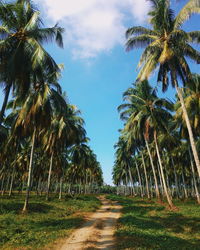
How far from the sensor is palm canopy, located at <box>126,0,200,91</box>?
14898mm

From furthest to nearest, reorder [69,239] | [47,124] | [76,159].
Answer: [76,159]
[47,124]
[69,239]

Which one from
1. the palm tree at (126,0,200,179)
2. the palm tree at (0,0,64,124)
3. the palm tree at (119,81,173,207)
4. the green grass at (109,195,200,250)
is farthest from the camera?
the palm tree at (119,81,173,207)

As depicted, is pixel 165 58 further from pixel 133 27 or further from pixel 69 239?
pixel 69 239

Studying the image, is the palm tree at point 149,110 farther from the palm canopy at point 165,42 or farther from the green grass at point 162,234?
the green grass at point 162,234

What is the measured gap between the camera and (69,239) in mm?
9516

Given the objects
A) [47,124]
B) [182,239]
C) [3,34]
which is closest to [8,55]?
[3,34]

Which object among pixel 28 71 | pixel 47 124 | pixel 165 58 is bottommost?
pixel 47 124

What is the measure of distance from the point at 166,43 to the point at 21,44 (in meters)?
10.8

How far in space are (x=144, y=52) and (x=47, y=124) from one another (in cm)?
1092

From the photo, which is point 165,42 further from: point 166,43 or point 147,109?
point 147,109

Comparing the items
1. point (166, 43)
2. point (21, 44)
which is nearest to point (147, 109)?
point (166, 43)

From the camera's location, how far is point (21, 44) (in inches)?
533

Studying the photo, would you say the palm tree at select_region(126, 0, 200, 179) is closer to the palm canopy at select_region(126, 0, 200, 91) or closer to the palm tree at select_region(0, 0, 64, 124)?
the palm canopy at select_region(126, 0, 200, 91)

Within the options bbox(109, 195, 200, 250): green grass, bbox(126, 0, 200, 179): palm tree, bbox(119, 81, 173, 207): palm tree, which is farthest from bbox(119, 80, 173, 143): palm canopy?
bbox(109, 195, 200, 250): green grass
